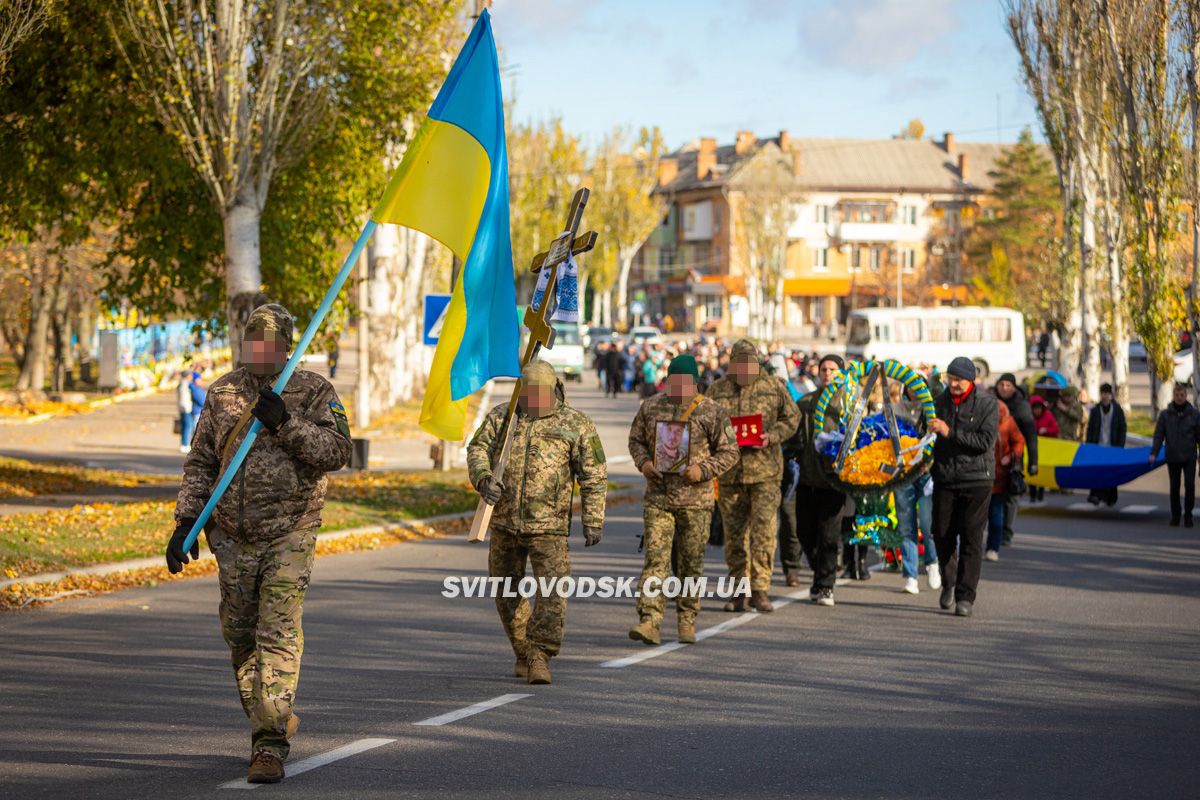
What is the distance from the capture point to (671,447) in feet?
34.6

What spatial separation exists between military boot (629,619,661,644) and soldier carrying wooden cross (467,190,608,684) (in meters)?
1.36

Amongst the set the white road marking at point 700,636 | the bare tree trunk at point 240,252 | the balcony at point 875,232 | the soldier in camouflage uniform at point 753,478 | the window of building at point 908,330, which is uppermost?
the balcony at point 875,232

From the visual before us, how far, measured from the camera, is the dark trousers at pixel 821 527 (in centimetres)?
1245

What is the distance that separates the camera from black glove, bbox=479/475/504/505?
28.5 ft

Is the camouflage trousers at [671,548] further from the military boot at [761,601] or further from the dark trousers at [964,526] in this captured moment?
the dark trousers at [964,526]

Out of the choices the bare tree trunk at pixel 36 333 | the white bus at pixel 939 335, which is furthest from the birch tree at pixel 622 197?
the bare tree trunk at pixel 36 333

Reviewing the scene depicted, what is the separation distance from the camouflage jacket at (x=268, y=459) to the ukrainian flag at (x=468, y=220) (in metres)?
1.62

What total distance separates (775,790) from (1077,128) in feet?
101

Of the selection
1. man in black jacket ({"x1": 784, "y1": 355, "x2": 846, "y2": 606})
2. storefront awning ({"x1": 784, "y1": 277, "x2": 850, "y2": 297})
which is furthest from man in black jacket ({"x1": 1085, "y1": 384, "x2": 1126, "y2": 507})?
storefront awning ({"x1": 784, "y1": 277, "x2": 850, "y2": 297})

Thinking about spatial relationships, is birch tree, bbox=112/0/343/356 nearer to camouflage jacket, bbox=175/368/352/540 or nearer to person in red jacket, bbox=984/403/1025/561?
person in red jacket, bbox=984/403/1025/561

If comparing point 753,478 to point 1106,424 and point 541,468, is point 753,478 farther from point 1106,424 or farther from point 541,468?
point 1106,424

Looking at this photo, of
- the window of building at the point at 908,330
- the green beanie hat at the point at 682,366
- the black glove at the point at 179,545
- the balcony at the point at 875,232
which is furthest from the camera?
the balcony at the point at 875,232

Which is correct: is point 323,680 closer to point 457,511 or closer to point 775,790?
point 775,790

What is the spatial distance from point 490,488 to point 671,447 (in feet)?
7.01
